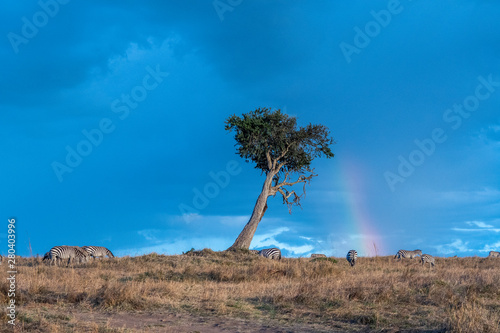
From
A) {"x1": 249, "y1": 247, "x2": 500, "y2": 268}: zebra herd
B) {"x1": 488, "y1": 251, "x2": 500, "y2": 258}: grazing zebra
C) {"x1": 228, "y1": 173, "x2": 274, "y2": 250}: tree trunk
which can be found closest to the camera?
{"x1": 249, "y1": 247, "x2": 500, "y2": 268}: zebra herd

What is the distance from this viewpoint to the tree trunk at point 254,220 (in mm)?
38719

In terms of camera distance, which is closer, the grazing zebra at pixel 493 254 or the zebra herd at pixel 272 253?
the zebra herd at pixel 272 253

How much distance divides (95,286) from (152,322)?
16.2ft

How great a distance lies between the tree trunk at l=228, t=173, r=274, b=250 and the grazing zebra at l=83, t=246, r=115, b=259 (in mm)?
10552

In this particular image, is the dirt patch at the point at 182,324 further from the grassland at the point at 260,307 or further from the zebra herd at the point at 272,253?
the zebra herd at the point at 272,253

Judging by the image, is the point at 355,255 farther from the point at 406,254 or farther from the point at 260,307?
the point at 260,307

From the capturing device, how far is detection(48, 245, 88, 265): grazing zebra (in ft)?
94.8

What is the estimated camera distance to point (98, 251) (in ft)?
106

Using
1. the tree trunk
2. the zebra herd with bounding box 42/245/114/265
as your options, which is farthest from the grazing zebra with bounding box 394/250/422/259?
the zebra herd with bounding box 42/245/114/265

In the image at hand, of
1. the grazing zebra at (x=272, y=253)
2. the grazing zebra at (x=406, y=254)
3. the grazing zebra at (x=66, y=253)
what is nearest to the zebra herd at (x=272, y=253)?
the grazing zebra at (x=272, y=253)

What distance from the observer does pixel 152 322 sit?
1114 cm

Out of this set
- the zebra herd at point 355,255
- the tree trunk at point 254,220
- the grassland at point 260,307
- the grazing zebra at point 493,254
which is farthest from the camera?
the grazing zebra at point 493,254

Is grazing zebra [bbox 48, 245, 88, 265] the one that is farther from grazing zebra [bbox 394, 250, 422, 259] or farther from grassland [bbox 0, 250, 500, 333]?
grazing zebra [bbox 394, 250, 422, 259]

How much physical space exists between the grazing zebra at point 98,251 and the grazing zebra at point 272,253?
1159cm
